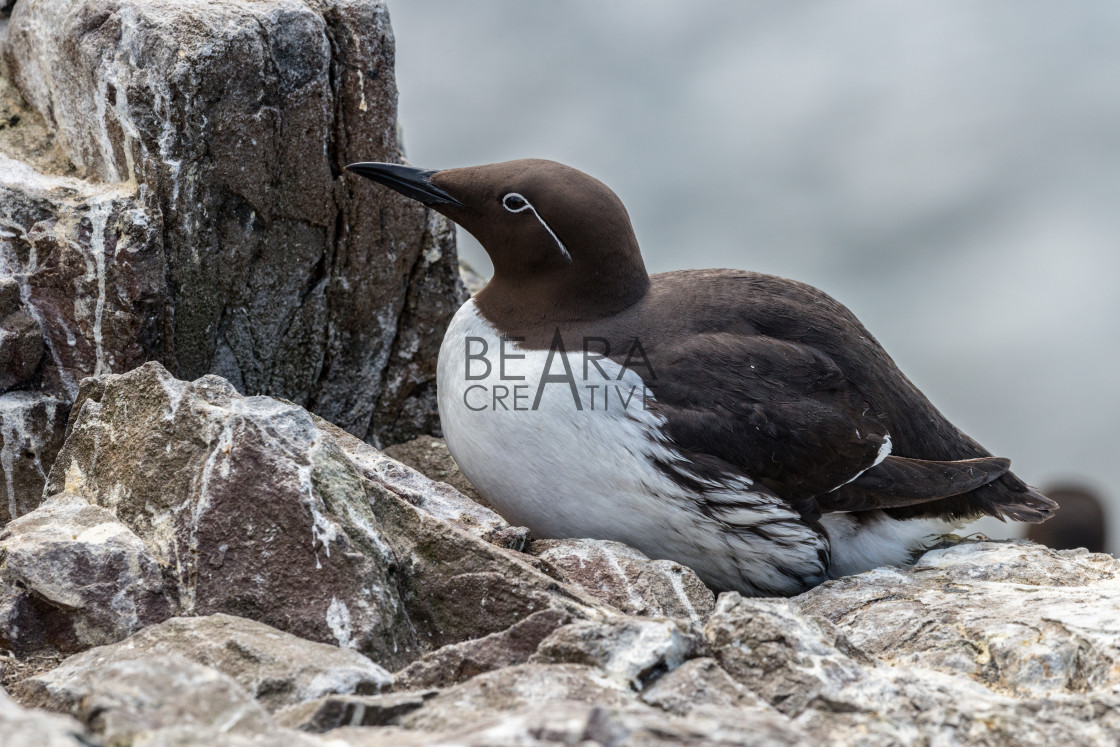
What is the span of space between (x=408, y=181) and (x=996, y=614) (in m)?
2.88

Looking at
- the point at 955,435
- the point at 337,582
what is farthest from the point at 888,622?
the point at 337,582

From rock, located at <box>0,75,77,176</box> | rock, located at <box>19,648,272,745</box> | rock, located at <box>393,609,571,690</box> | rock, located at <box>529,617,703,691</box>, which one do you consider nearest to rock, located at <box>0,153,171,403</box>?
rock, located at <box>0,75,77,176</box>

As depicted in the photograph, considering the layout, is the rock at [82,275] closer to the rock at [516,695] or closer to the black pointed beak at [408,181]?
the black pointed beak at [408,181]

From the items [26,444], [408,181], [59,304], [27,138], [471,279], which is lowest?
[26,444]

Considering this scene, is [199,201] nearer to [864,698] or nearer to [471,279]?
[471,279]

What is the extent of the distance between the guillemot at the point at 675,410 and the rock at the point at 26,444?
1612 millimetres

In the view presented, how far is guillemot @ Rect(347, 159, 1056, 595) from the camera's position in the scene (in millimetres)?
4223

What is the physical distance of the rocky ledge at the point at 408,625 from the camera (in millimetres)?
2207

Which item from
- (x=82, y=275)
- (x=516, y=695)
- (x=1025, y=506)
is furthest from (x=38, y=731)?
(x=1025, y=506)

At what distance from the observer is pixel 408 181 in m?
4.59

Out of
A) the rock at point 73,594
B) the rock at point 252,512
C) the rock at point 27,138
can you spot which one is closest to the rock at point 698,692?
the rock at point 252,512

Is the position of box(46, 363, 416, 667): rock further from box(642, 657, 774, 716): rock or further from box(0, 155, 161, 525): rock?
box(642, 657, 774, 716): rock

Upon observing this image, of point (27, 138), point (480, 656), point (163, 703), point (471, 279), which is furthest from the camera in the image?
point (471, 279)

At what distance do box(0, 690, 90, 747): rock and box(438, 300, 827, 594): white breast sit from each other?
2504 mm
